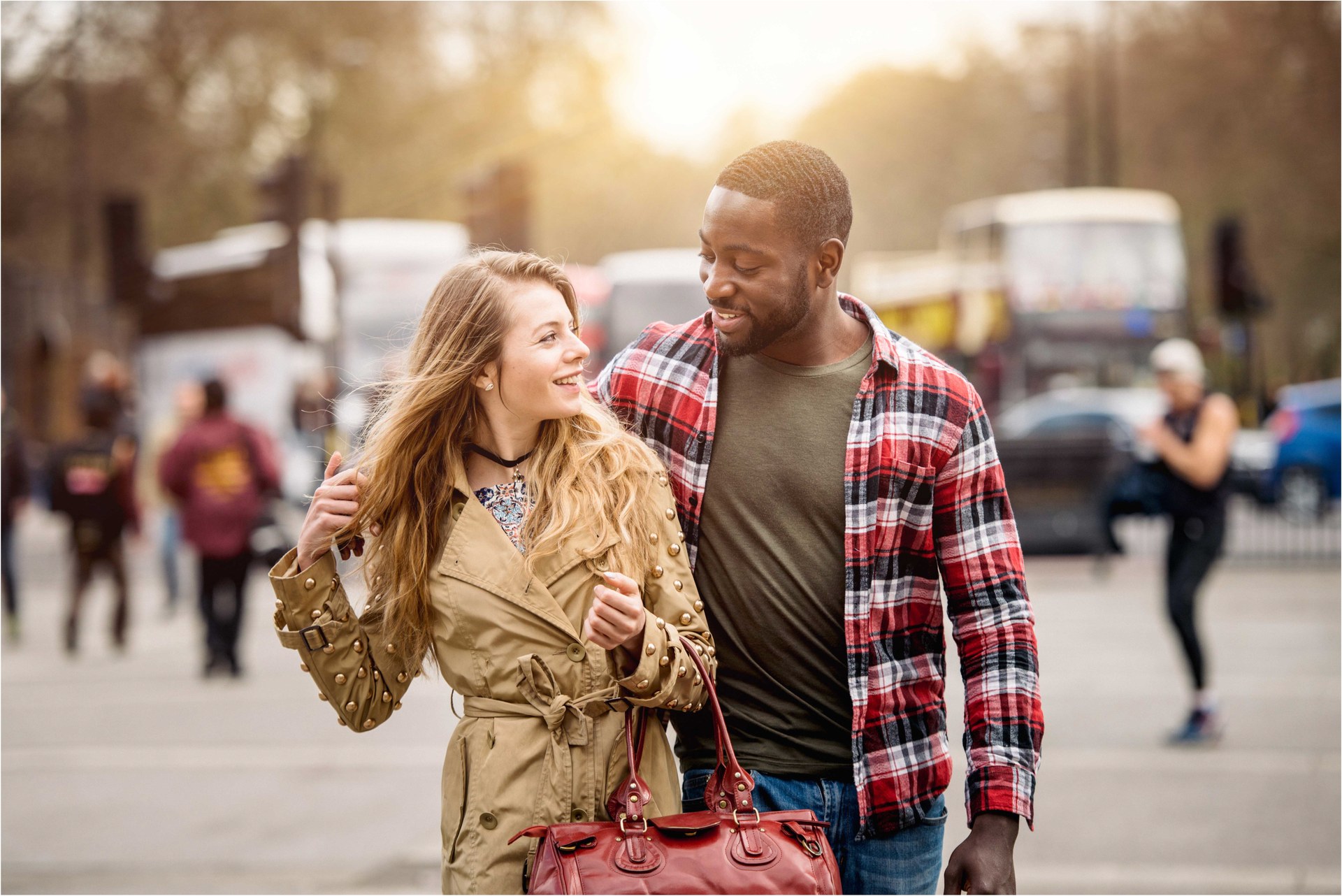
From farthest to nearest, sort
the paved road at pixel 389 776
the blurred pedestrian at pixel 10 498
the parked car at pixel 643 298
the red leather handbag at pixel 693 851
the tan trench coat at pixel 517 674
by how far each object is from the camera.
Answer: the parked car at pixel 643 298 < the blurred pedestrian at pixel 10 498 < the paved road at pixel 389 776 < the tan trench coat at pixel 517 674 < the red leather handbag at pixel 693 851

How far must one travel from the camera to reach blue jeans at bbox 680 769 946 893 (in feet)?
7.91

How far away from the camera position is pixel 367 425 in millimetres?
2750

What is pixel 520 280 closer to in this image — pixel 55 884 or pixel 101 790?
pixel 55 884

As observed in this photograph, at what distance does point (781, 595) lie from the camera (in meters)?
2.43

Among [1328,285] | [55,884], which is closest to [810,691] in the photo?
[55,884]

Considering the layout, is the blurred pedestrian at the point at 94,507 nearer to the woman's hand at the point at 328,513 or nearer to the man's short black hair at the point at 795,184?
the woman's hand at the point at 328,513

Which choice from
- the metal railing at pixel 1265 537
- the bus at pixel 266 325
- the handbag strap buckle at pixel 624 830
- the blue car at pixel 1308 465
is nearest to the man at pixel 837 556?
the handbag strap buckle at pixel 624 830

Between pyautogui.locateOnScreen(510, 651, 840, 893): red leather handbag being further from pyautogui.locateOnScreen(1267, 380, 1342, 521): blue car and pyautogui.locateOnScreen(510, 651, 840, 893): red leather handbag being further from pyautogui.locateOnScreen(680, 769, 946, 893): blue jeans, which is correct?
pyautogui.locateOnScreen(1267, 380, 1342, 521): blue car

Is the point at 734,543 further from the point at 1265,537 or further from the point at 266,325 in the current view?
the point at 266,325

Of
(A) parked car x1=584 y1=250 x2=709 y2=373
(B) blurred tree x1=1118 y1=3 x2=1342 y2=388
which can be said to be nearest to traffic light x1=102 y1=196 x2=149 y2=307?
(A) parked car x1=584 y1=250 x2=709 y2=373

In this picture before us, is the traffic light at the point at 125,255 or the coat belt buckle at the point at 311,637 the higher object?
the traffic light at the point at 125,255

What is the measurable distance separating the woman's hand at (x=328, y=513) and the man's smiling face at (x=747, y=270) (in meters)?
0.67

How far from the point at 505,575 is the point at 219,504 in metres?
7.06

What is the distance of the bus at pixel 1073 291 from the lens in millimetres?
21297
